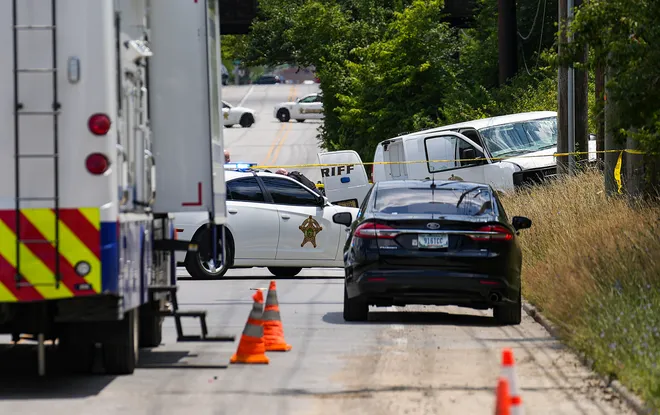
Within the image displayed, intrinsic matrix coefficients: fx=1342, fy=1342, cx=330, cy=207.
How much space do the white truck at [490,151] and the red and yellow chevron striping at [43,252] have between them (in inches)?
806

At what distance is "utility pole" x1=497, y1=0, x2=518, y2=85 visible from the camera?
136 feet

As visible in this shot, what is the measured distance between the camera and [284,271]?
22.3 meters

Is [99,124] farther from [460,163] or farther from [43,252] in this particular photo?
[460,163]

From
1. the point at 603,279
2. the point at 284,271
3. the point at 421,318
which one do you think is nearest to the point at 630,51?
the point at 603,279

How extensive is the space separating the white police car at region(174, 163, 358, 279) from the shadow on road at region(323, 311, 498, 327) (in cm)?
527

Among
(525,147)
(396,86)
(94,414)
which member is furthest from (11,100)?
(396,86)

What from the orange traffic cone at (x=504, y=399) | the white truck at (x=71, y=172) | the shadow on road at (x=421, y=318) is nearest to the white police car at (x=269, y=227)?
the shadow on road at (x=421, y=318)

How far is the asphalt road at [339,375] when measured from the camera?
30.1 ft

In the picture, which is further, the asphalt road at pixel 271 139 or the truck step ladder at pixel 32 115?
the asphalt road at pixel 271 139

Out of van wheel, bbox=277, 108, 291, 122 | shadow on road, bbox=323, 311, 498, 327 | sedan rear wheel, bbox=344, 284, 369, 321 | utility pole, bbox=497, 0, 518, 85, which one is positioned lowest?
shadow on road, bbox=323, 311, 498, 327

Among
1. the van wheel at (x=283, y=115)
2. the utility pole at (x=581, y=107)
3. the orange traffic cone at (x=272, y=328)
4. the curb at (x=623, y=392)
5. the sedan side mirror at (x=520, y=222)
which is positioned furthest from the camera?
the van wheel at (x=283, y=115)

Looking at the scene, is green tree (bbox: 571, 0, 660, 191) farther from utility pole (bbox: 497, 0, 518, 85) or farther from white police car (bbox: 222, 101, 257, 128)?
white police car (bbox: 222, 101, 257, 128)

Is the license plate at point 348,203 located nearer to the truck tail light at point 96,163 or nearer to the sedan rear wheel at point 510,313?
the sedan rear wheel at point 510,313

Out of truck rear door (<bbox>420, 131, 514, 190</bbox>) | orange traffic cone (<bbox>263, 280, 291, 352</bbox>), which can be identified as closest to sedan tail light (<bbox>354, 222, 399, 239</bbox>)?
orange traffic cone (<bbox>263, 280, 291, 352</bbox>)
